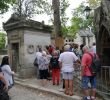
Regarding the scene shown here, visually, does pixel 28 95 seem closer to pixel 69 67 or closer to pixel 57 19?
pixel 69 67

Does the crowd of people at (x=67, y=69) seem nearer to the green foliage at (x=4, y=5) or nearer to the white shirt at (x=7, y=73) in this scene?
the white shirt at (x=7, y=73)

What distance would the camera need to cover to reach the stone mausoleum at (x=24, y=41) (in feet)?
49.0

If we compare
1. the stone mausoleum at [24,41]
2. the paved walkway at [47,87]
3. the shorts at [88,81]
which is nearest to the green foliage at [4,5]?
the stone mausoleum at [24,41]

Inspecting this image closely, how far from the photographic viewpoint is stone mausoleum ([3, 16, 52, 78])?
14.9 metres

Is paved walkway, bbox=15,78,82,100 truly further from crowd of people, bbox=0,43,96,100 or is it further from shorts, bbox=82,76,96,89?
shorts, bbox=82,76,96,89

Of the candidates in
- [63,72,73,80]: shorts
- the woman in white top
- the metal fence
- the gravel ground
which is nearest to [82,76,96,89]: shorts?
the metal fence

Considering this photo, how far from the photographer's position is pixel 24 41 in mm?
14930

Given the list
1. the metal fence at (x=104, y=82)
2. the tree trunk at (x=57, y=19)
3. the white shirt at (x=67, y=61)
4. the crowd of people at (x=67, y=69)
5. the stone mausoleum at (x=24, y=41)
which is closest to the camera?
the crowd of people at (x=67, y=69)

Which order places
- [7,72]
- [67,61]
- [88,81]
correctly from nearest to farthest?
[88,81], [7,72], [67,61]

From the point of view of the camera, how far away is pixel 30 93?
38.4ft

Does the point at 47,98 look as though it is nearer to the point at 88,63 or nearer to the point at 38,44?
the point at 88,63

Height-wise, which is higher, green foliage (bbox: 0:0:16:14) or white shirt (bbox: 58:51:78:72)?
green foliage (bbox: 0:0:16:14)

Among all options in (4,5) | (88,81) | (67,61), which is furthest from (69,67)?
(4,5)

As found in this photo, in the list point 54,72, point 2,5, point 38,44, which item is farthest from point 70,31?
point 54,72
